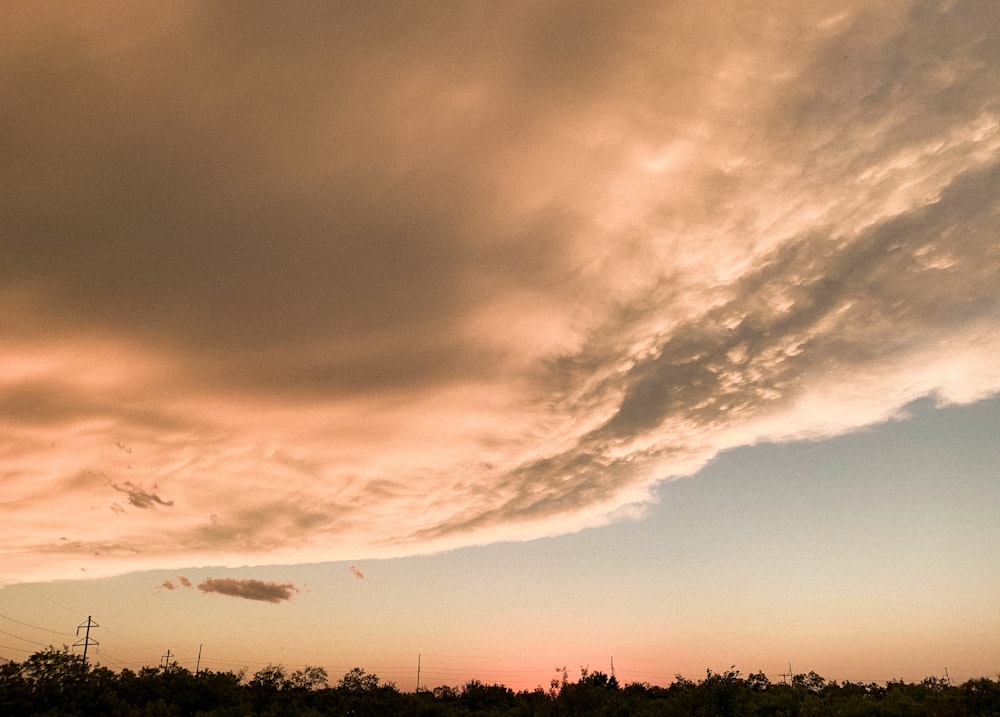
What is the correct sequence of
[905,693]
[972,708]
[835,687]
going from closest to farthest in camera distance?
[972,708], [905,693], [835,687]

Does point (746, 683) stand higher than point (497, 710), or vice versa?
point (746, 683)

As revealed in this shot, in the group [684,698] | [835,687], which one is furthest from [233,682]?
[835,687]

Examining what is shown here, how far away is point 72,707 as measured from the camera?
46.4m

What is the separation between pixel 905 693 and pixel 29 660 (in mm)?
66191

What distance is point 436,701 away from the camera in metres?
59.6

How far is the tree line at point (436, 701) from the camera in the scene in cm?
3900

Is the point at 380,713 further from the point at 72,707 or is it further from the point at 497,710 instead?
the point at 72,707

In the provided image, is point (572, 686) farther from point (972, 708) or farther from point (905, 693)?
point (972, 708)

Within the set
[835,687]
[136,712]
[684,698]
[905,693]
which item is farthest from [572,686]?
[136,712]

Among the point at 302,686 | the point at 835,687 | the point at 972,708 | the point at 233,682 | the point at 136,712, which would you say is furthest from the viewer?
the point at 302,686

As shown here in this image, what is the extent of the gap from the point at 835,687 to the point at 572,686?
2341 centimetres

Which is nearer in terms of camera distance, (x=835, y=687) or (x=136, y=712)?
(x=136, y=712)

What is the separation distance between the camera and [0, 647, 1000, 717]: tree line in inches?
1535

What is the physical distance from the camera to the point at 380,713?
59.7m
